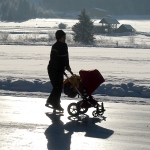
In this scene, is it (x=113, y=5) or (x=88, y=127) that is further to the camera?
(x=113, y=5)

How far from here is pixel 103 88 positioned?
11.7m

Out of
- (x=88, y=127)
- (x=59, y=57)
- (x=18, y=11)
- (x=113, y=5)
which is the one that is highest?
(x=113, y=5)

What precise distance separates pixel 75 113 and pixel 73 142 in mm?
2040

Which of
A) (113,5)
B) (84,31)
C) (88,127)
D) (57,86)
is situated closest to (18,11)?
(113,5)

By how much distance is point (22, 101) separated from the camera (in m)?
10.2

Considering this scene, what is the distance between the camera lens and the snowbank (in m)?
11.2

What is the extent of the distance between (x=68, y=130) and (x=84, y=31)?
160 ft

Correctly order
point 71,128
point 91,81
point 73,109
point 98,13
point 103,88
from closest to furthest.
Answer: point 71,128 → point 91,81 → point 73,109 → point 103,88 → point 98,13

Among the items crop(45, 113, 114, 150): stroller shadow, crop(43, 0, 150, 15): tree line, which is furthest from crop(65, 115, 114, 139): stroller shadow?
crop(43, 0, 150, 15): tree line

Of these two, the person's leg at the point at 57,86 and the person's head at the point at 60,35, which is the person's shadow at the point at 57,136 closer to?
the person's leg at the point at 57,86

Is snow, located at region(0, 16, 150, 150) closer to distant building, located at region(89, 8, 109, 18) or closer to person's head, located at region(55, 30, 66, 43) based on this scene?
person's head, located at region(55, 30, 66, 43)

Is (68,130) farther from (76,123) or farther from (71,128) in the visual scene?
(76,123)

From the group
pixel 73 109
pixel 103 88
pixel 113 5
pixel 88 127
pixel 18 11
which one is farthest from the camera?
pixel 113 5

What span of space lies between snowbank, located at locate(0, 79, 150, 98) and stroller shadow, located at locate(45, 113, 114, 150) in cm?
257
